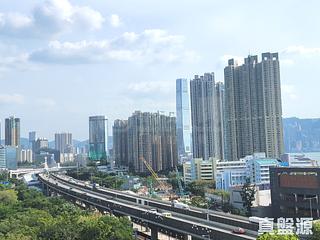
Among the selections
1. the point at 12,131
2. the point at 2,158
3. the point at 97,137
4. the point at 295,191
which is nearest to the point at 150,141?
the point at 2,158

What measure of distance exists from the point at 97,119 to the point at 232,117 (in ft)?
258

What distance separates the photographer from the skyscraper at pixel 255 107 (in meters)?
61.3

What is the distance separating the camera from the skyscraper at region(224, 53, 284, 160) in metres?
61.3

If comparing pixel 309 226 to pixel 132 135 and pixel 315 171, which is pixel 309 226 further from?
pixel 132 135

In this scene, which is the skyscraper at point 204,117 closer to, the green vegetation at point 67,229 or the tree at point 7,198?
the tree at point 7,198

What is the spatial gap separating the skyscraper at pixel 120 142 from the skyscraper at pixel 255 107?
29.4 m

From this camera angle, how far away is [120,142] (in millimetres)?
92188

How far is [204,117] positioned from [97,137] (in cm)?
5916

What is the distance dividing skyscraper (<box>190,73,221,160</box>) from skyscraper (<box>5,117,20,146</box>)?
69.8 metres

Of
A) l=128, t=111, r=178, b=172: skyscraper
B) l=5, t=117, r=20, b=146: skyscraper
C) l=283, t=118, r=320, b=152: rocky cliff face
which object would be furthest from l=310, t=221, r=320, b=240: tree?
l=283, t=118, r=320, b=152: rocky cliff face

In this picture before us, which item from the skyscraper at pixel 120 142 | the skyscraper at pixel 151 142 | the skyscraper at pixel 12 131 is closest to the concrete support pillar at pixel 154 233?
the skyscraper at pixel 151 142

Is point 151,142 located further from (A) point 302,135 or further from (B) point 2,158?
(A) point 302,135

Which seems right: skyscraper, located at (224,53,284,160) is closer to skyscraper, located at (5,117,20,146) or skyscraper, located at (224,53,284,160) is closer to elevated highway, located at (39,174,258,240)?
elevated highway, located at (39,174,258,240)

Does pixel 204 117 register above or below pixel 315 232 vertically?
above
